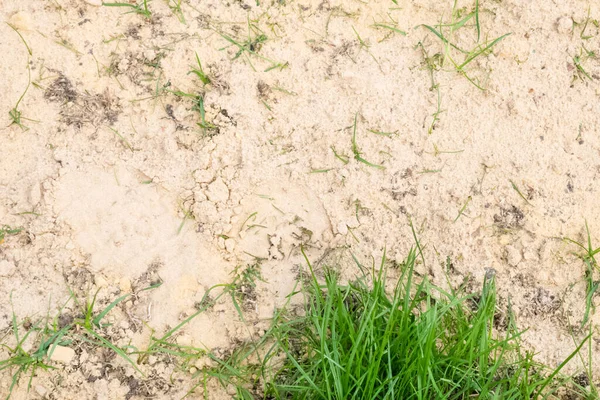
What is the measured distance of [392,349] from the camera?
2004 mm

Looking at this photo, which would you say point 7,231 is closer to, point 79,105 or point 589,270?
point 79,105

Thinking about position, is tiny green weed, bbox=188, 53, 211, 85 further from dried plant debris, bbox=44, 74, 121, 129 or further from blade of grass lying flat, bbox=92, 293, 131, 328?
blade of grass lying flat, bbox=92, 293, 131, 328

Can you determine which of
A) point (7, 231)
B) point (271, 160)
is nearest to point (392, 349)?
point (271, 160)

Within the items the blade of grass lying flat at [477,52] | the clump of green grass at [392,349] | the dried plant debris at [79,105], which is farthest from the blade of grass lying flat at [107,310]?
the blade of grass lying flat at [477,52]

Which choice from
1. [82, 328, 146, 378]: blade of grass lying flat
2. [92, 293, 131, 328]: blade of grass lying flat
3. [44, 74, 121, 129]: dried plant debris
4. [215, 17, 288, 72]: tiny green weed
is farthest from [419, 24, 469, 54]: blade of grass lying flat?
[82, 328, 146, 378]: blade of grass lying flat

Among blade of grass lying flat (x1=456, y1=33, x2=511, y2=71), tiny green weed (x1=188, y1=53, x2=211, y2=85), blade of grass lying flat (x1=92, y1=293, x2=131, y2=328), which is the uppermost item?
blade of grass lying flat (x1=456, y1=33, x2=511, y2=71)

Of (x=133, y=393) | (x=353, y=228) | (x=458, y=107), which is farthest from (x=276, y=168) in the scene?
(x=133, y=393)

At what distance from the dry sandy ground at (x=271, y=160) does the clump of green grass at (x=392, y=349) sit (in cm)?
9

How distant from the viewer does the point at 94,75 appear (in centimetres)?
226

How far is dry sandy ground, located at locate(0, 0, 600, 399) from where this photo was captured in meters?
2.14

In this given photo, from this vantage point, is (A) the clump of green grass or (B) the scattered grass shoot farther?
(B) the scattered grass shoot

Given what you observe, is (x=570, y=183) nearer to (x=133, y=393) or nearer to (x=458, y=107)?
(x=458, y=107)

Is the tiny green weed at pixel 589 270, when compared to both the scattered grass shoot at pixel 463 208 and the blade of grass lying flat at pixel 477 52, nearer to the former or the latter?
the scattered grass shoot at pixel 463 208

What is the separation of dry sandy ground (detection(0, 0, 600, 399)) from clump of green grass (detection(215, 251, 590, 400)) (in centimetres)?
9
